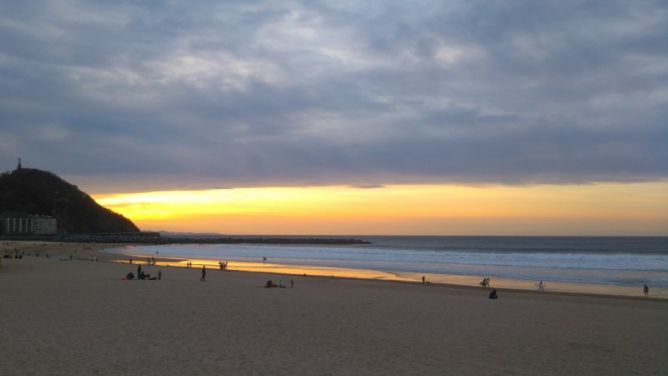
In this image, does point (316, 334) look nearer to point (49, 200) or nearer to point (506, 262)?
point (506, 262)

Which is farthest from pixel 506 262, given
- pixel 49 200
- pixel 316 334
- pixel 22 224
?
pixel 49 200

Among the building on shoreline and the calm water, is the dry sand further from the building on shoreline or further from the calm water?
the building on shoreline

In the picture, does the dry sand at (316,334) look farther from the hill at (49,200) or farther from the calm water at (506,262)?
the hill at (49,200)

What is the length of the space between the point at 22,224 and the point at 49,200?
31.7 m

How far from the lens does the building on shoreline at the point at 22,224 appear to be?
122 m

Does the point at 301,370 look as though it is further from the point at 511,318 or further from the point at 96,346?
the point at 511,318

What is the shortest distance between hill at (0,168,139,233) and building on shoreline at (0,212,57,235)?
14543mm

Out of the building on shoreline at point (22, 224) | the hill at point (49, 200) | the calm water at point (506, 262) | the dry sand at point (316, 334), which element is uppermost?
the hill at point (49, 200)

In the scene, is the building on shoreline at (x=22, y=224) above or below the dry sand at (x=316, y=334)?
above

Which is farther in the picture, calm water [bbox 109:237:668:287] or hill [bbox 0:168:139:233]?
hill [bbox 0:168:139:233]

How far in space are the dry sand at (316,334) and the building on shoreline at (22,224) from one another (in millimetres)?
116272

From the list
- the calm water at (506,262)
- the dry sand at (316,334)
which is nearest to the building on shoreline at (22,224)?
the calm water at (506,262)

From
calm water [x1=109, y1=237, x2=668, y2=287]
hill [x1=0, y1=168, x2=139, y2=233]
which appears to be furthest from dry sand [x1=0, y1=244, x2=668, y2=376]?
hill [x1=0, y1=168, x2=139, y2=233]

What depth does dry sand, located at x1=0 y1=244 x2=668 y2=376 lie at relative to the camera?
9898 millimetres
